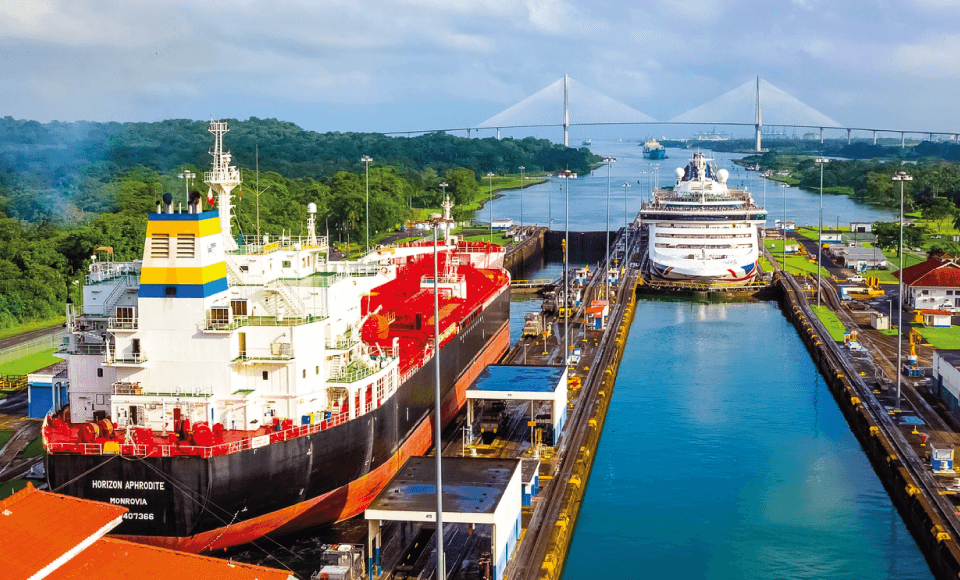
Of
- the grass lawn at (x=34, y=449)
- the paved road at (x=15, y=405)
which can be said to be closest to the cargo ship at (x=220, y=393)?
the grass lawn at (x=34, y=449)

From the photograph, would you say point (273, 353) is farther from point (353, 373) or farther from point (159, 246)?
point (159, 246)

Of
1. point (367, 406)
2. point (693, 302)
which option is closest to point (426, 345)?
point (367, 406)

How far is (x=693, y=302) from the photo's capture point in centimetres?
7344

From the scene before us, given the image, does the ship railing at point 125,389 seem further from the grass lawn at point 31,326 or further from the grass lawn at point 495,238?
the grass lawn at point 495,238

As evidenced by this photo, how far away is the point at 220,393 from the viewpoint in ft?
91.9

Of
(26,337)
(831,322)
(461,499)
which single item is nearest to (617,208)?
(831,322)

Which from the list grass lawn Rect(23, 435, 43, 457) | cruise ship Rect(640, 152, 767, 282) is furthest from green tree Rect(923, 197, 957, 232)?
grass lawn Rect(23, 435, 43, 457)

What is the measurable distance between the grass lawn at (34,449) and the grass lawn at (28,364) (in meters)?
9.59

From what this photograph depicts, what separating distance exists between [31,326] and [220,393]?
111ft

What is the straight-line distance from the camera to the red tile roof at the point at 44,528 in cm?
1894

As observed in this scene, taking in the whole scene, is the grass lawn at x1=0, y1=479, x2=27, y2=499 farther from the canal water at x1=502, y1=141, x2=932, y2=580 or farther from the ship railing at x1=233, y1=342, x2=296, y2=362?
the canal water at x1=502, y1=141, x2=932, y2=580

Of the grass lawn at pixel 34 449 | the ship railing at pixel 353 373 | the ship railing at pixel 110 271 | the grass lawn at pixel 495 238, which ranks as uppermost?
the ship railing at pixel 110 271

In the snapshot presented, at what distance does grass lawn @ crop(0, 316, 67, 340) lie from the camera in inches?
2173

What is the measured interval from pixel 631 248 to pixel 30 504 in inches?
3174
